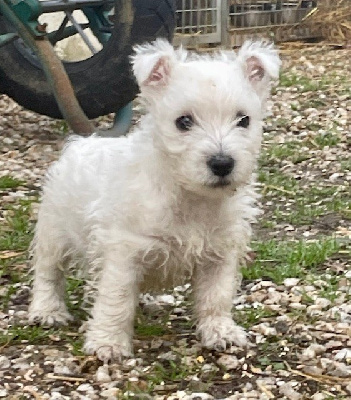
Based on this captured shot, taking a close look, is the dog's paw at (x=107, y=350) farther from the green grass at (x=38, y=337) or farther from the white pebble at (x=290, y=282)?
the white pebble at (x=290, y=282)

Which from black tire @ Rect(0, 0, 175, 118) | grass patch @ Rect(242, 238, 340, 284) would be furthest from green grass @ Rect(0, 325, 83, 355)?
black tire @ Rect(0, 0, 175, 118)

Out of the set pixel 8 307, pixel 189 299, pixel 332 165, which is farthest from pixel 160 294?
pixel 332 165

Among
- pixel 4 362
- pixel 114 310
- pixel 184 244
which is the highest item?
pixel 184 244

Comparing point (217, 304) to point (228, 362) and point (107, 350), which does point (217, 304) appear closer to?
point (228, 362)

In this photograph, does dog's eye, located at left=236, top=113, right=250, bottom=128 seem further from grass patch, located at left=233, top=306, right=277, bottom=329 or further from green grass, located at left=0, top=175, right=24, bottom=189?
green grass, located at left=0, top=175, right=24, bottom=189

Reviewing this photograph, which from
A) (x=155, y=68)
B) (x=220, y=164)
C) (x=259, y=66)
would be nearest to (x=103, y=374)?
(x=220, y=164)

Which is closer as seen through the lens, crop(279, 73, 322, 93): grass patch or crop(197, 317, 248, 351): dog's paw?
crop(197, 317, 248, 351): dog's paw

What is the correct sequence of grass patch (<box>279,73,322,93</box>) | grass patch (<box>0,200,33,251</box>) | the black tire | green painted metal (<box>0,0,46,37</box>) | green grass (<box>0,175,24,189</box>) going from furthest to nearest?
1. grass patch (<box>279,73,322,93</box>)
2. the black tire
3. green grass (<box>0,175,24,189</box>)
4. green painted metal (<box>0,0,46,37</box>)
5. grass patch (<box>0,200,33,251</box>)
